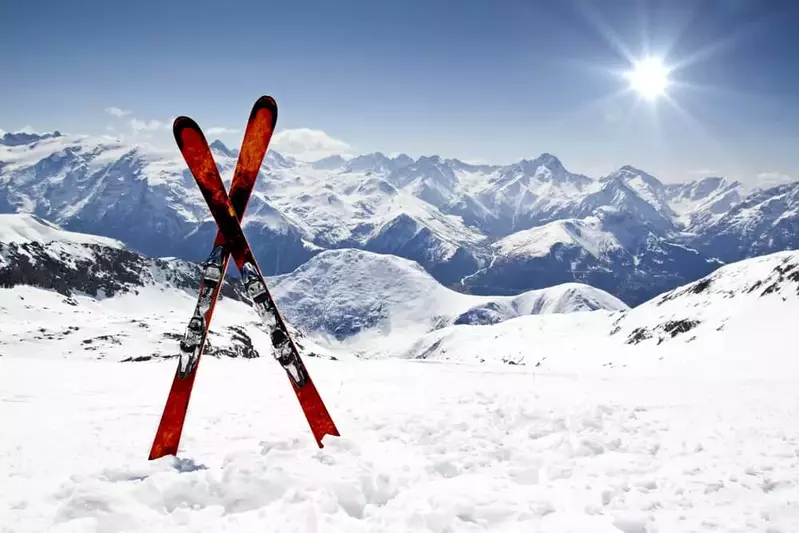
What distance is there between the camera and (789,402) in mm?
16719

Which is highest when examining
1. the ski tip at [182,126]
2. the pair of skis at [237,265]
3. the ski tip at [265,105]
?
the ski tip at [265,105]

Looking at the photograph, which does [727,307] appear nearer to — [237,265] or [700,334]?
[700,334]

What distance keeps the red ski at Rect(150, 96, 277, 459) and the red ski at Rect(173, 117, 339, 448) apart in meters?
0.31

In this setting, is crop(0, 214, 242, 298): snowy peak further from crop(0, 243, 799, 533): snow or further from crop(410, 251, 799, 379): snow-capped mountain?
crop(0, 243, 799, 533): snow

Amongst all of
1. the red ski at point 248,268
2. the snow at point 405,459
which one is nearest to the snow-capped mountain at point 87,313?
the snow at point 405,459

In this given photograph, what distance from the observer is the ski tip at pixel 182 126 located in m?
10.6

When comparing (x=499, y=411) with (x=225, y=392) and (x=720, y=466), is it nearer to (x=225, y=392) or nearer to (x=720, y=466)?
(x=720, y=466)

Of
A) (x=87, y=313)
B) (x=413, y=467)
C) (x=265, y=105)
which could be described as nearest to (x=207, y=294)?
(x=265, y=105)

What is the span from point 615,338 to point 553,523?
130m

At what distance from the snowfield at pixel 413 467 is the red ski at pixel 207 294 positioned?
60cm

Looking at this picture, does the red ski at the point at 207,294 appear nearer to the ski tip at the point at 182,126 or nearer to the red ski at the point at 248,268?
the red ski at the point at 248,268

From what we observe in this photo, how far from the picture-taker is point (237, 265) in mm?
10211

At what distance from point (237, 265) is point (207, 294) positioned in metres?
0.92

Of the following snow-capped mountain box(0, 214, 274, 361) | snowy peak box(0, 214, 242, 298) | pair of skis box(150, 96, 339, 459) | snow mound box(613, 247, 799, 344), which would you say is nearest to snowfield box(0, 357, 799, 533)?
pair of skis box(150, 96, 339, 459)
